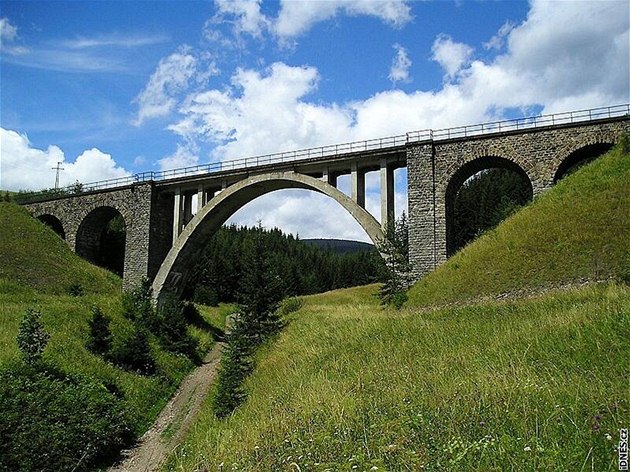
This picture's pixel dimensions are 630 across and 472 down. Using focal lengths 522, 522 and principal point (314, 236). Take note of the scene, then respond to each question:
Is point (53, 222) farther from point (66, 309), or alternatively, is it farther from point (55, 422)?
point (55, 422)

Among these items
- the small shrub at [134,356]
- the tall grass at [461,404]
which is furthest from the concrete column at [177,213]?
the tall grass at [461,404]

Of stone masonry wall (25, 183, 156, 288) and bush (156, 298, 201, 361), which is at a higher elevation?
stone masonry wall (25, 183, 156, 288)

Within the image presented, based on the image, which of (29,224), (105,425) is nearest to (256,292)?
(105,425)

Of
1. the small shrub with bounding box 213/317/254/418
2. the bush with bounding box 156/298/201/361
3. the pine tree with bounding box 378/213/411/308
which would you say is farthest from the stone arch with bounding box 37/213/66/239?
the small shrub with bounding box 213/317/254/418

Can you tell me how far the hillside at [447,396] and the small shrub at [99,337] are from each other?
11436 millimetres

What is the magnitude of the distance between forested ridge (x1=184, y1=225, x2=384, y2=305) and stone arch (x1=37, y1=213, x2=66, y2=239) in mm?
12689

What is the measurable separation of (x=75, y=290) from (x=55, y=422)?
841 inches

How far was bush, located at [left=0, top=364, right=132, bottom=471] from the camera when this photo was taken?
13508 millimetres

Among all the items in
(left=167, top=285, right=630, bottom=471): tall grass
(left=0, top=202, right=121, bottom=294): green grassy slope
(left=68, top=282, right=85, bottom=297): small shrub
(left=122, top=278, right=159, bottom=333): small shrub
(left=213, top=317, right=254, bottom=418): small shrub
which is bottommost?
(left=213, top=317, right=254, bottom=418): small shrub

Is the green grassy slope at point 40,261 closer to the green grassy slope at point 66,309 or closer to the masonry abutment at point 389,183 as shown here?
the green grassy slope at point 66,309

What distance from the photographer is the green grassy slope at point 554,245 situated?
1911 centimetres

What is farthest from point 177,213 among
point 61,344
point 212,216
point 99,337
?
point 61,344

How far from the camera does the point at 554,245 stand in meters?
20.8

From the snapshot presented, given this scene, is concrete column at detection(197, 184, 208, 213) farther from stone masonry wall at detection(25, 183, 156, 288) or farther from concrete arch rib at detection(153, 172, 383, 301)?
stone masonry wall at detection(25, 183, 156, 288)
